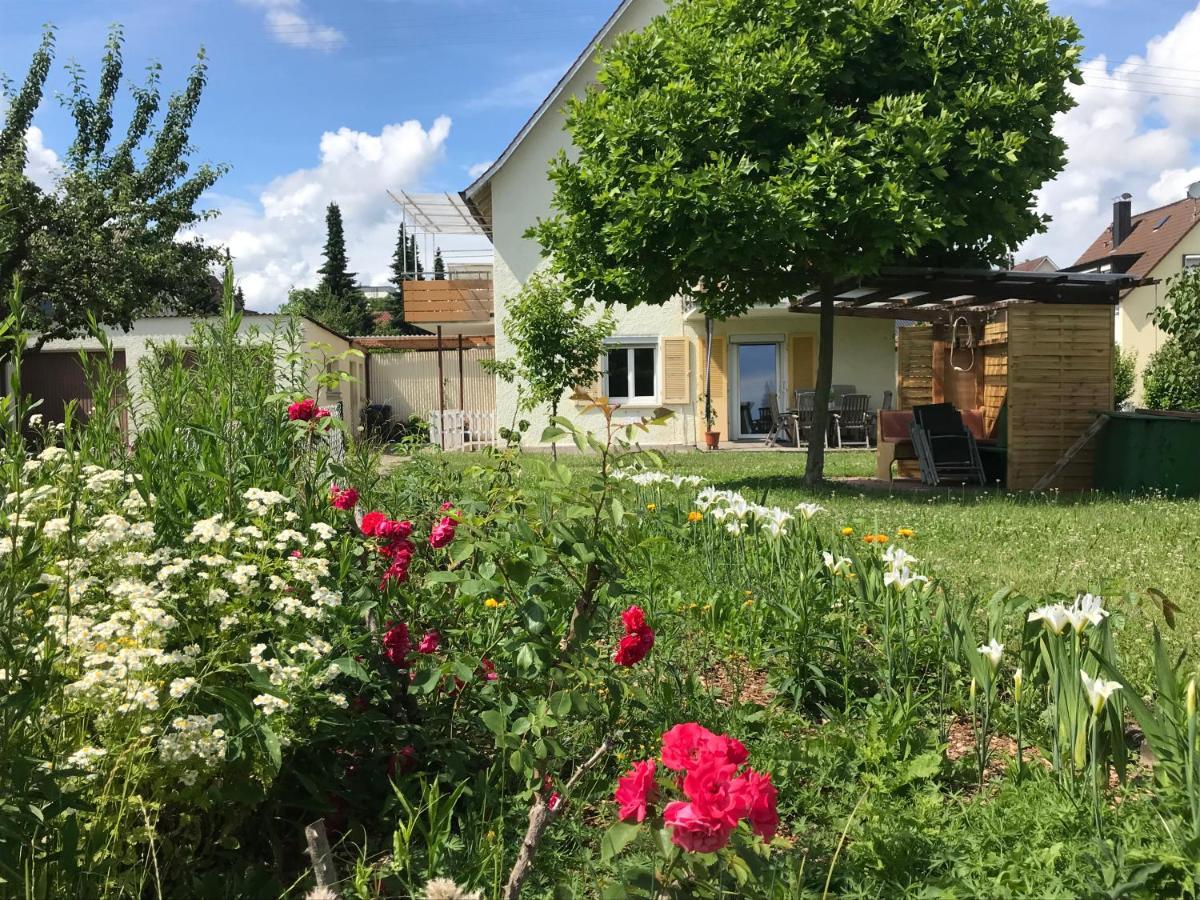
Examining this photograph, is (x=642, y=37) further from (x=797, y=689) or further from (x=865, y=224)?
(x=797, y=689)

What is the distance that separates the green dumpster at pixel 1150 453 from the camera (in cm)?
879

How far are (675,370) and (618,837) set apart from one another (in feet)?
58.3

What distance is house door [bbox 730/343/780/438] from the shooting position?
20.0 metres

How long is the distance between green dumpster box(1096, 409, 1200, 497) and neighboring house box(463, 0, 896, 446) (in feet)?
29.6

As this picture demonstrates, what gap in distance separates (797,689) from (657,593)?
1148 mm

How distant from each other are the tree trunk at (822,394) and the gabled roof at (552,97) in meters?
9.26

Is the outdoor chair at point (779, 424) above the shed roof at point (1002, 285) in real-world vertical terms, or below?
below

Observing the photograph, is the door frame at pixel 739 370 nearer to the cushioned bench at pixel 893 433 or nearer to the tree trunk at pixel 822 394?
the cushioned bench at pixel 893 433

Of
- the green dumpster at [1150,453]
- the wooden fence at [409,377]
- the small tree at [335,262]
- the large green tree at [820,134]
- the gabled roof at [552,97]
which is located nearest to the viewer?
the large green tree at [820,134]

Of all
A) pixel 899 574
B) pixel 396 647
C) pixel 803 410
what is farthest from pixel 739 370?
pixel 396 647

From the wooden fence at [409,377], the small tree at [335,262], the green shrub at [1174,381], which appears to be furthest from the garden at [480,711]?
the small tree at [335,262]

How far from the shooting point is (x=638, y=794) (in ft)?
5.09

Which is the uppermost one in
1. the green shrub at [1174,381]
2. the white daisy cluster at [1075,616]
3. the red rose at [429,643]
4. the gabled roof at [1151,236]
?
the gabled roof at [1151,236]

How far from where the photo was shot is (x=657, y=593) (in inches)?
158
